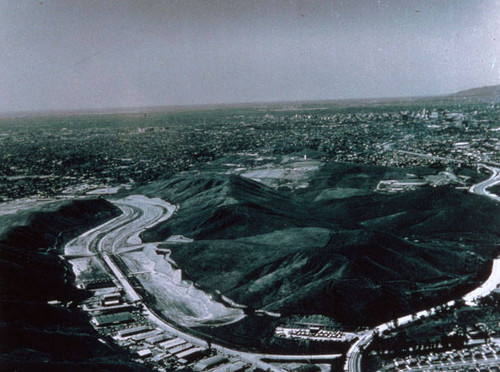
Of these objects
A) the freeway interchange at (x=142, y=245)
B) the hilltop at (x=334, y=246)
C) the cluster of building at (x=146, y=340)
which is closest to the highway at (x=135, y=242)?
the freeway interchange at (x=142, y=245)

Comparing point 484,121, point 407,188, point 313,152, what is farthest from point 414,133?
point 407,188

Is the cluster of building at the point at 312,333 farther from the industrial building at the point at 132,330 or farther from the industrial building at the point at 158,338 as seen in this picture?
the industrial building at the point at 132,330

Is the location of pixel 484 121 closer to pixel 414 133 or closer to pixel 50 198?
pixel 414 133

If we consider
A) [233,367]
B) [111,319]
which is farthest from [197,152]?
[233,367]

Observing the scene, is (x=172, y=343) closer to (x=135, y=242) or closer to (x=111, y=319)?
(x=111, y=319)

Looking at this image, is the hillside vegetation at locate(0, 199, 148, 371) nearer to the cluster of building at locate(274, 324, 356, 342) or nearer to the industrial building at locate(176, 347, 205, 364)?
the industrial building at locate(176, 347, 205, 364)

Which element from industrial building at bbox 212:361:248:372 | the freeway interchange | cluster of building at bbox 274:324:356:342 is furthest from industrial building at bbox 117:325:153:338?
cluster of building at bbox 274:324:356:342
